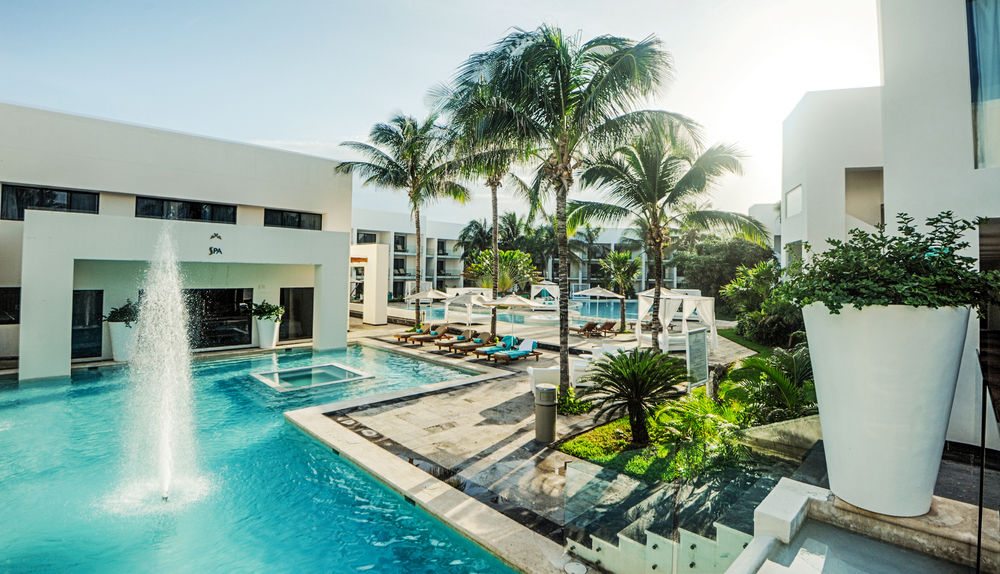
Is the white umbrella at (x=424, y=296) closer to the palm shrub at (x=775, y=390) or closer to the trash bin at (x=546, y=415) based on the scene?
the trash bin at (x=546, y=415)

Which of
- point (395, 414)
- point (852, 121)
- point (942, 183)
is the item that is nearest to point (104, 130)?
point (395, 414)

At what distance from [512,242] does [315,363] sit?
33.8 meters

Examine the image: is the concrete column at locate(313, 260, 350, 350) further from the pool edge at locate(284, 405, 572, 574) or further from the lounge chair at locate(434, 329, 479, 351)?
the pool edge at locate(284, 405, 572, 574)

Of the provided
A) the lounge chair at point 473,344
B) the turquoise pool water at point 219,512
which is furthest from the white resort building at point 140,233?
the turquoise pool water at point 219,512

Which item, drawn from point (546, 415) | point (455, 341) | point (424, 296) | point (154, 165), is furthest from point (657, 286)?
point (154, 165)

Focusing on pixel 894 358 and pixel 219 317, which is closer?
pixel 894 358

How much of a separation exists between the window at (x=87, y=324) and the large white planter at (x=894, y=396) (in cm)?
2048

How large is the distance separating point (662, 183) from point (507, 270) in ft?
79.3

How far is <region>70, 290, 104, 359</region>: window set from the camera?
15695mm

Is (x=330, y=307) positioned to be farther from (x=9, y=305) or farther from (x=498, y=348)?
(x=9, y=305)

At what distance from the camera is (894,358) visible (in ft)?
11.4

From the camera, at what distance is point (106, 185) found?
640 inches

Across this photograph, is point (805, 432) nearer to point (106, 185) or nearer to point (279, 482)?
point (279, 482)

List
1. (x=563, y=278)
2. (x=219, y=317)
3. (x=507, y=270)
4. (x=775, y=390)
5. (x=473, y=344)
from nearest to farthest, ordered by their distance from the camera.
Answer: (x=775, y=390)
(x=563, y=278)
(x=473, y=344)
(x=219, y=317)
(x=507, y=270)
